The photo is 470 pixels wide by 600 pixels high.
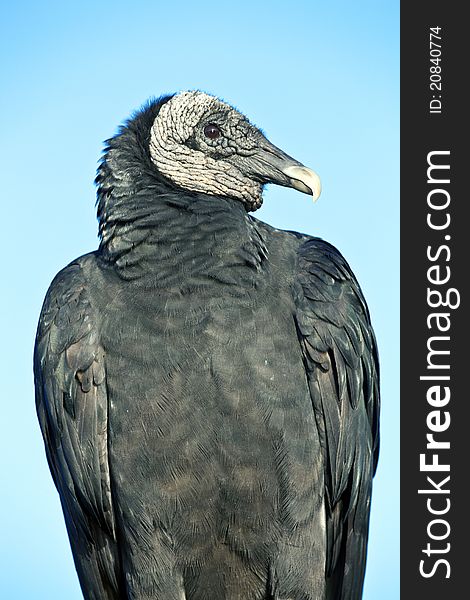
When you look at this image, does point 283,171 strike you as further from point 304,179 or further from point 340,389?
point 340,389

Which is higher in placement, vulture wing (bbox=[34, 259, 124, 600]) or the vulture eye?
the vulture eye

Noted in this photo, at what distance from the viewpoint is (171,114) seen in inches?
201

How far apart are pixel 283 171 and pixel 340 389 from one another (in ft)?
3.76

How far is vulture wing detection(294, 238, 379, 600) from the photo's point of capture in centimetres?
470

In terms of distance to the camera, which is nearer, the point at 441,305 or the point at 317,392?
the point at 317,392

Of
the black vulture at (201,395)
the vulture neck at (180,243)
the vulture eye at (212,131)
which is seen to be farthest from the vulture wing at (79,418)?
the vulture eye at (212,131)

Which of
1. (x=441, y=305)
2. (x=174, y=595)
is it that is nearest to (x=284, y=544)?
(x=174, y=595)

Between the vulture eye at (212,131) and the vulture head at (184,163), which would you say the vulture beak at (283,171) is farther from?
the vulture eye at (212,131)

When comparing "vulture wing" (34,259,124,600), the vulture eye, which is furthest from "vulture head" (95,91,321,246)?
"vulture wing" (34,259,124,600)

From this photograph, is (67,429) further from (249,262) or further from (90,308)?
(249,262)

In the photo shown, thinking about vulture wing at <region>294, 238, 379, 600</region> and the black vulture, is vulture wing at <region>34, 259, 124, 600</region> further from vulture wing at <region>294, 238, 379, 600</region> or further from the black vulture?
vulture wing at <region>294, 238, 379, 600</region>

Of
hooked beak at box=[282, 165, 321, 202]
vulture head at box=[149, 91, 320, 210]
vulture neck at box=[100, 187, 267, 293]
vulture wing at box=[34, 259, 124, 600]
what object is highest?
vulture head at box=[149, 91, 320, 210]

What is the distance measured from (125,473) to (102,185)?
4.77 feet

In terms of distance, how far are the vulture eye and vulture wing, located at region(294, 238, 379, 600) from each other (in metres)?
0.74
